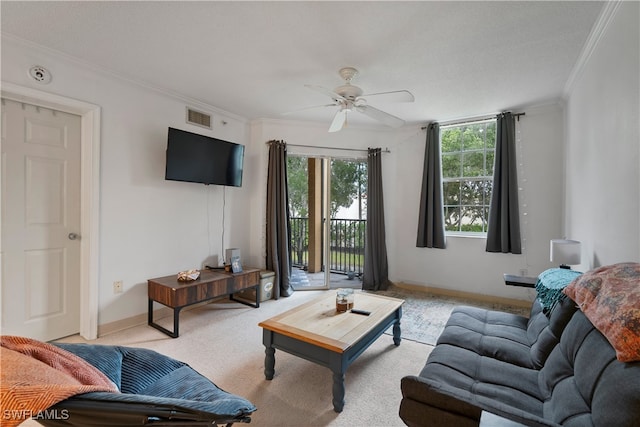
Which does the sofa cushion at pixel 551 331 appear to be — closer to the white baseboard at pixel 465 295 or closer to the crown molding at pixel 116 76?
the white baseboard at pixel 465 295

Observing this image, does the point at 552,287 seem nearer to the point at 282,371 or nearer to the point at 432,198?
the point at 282,371

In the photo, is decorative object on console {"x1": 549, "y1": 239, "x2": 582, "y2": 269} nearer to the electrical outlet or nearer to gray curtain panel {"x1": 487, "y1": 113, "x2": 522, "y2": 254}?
gray curtain panel {"x1": 487, "y1": 113, "x2": 522, "y2": 254}

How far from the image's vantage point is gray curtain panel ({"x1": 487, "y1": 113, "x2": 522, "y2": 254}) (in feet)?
12.0

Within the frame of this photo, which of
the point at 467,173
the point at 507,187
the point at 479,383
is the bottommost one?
the point at 479,383

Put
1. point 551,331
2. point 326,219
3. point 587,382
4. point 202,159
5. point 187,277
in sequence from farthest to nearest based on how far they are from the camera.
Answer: point 326,219 → point 202,159 → point 187,277 → point 551,331 → point 587,382

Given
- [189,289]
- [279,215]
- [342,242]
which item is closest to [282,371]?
[189,289]

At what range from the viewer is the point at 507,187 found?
12.1ft

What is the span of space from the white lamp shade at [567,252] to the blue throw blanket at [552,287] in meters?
0.51

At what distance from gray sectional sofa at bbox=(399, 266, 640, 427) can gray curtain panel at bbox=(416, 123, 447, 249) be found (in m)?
2.17

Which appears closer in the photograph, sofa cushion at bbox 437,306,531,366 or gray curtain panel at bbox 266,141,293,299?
sofa cushion at bbox 437,306,531,366

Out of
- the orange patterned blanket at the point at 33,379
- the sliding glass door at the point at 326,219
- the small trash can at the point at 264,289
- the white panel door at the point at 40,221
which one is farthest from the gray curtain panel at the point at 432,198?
the white panel door at the point at 40,221

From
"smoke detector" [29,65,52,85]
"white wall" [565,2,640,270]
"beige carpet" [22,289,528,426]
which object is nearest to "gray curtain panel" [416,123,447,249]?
"beige carpet" [22,289,528,426]

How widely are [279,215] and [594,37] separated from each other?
3.50m

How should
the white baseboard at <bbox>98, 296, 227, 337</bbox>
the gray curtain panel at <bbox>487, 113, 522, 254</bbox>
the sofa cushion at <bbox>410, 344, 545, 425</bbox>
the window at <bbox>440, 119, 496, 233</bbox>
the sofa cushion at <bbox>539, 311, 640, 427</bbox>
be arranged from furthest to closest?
the window at <bbox>440, 119, 496, 233</bbox>
the gray curtain panel at <bbox>487, 113, 522, 254</bbox>
the white baseboard at <bbox>98, 296, 227, 337</bbox>
the sofa cushion at <bbox>410, 344, 545, 425</bbox>
the sofa cushion at <bbox>539, 311, 640, 427</bbox>
